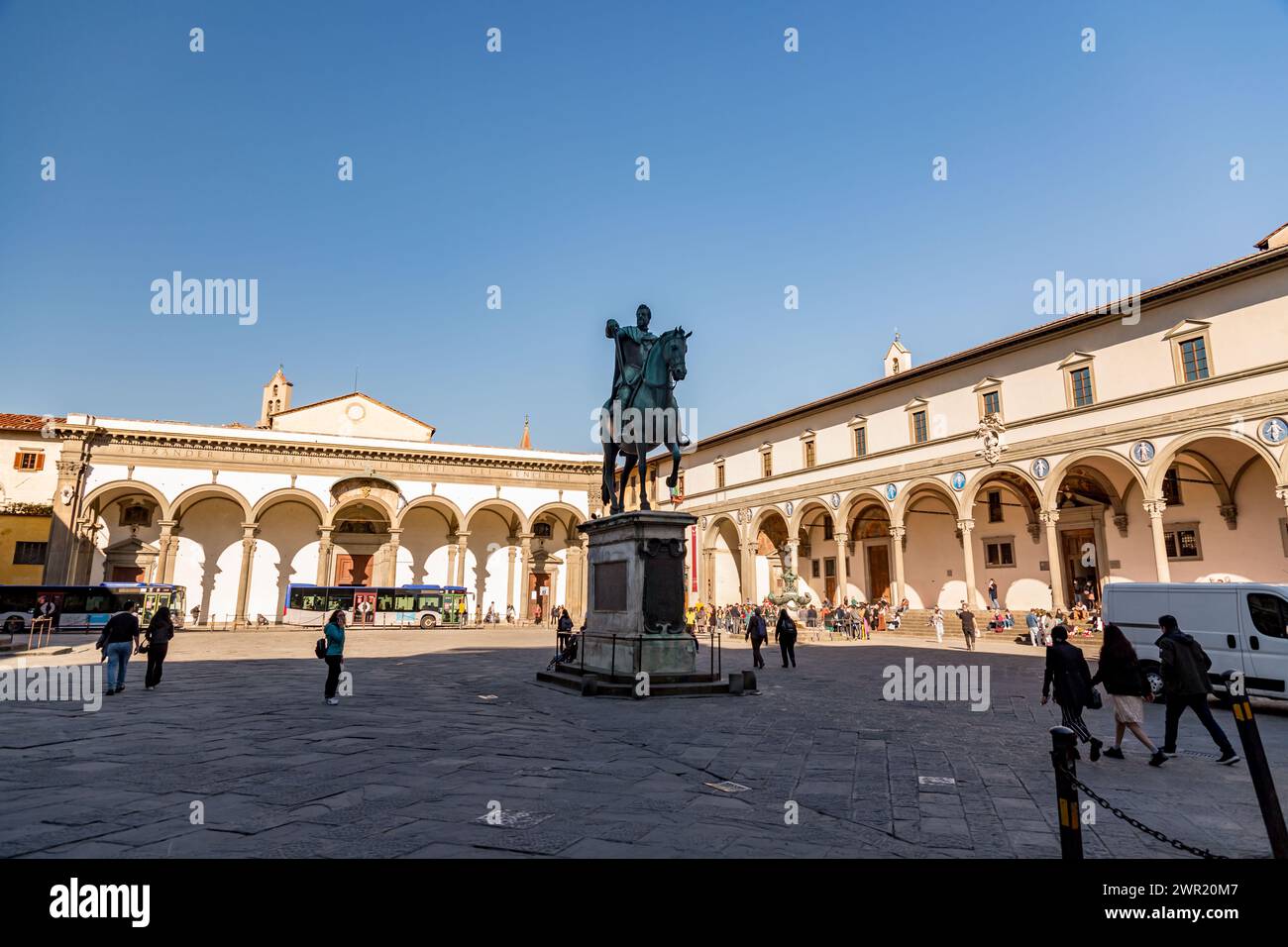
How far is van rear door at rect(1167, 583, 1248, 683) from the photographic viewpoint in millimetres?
9711

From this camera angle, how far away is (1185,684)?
593 centimetres

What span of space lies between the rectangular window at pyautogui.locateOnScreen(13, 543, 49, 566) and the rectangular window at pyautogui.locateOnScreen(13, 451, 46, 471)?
3.75 meters

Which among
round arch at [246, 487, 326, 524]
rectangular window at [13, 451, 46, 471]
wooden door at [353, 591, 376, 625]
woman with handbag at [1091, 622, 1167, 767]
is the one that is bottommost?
wooden door at [353, 591, 376, 625]

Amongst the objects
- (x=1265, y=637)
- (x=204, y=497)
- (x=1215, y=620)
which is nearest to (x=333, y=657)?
(x=1215, y=620)

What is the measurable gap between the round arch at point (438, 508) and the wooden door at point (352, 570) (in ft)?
9.59

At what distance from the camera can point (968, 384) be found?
26703mm

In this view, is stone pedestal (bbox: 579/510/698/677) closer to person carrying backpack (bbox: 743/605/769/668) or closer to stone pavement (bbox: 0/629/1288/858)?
stone pavement (bbox: 0/629/1288/858)

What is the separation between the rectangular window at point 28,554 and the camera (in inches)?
1234

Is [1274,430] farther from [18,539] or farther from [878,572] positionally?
[18,539]

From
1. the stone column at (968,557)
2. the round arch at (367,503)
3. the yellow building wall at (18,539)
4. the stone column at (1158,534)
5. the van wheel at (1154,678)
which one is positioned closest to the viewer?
the van wheel at (1154,678)

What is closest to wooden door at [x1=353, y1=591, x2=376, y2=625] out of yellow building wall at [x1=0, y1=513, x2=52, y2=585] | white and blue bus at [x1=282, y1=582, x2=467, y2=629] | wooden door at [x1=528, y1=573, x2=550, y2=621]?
white and blue bus at [x1=282, y1=582, x2=467, y2=629]

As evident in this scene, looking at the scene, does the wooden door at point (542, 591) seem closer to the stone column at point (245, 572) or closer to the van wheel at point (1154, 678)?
the stone column at point (245, 572)

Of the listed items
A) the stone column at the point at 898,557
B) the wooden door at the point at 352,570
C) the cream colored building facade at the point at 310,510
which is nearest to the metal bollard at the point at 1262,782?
the stone column at the point at 898,557
